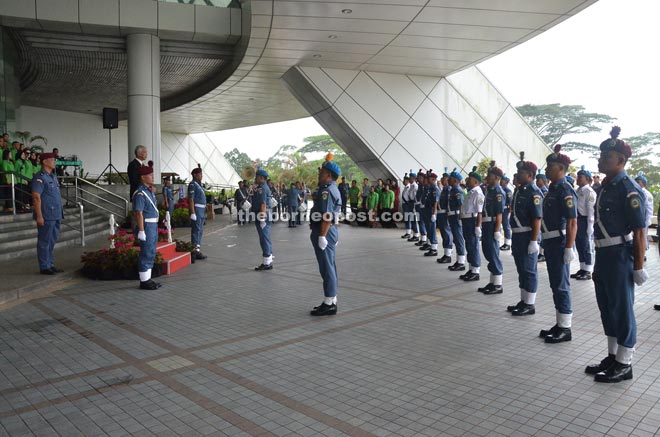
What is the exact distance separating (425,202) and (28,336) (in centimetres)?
923

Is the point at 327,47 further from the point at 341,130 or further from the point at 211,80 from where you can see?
the point at 211,80

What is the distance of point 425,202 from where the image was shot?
481 inches

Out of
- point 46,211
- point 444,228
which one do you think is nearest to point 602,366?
point 444,228

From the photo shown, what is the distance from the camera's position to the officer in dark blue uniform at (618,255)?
13.0 ft

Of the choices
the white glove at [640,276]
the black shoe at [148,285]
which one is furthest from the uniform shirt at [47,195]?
the white glove at [640,276]

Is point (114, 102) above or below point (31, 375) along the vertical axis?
above

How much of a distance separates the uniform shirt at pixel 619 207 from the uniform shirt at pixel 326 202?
307 centimetres

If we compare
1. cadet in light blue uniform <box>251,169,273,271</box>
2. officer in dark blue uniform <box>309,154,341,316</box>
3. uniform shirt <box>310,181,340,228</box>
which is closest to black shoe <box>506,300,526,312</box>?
officer in dark blue uniform <box>309,154,341,316</box>

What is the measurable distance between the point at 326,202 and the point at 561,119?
39.2m

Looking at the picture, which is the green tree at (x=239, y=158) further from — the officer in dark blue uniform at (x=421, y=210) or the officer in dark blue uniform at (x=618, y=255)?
the officer in dark blue uniform at (x=618, y=255)

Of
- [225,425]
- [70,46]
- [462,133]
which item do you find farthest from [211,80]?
[225,425]

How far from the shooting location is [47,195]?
811 cm

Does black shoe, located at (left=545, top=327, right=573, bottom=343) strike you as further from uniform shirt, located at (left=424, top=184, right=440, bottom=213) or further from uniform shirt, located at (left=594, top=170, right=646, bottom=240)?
uniform shirt, located at (left=424, top=184, right=440, bottom=213)

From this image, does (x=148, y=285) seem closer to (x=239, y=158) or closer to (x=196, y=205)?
(x=196, y=205)
